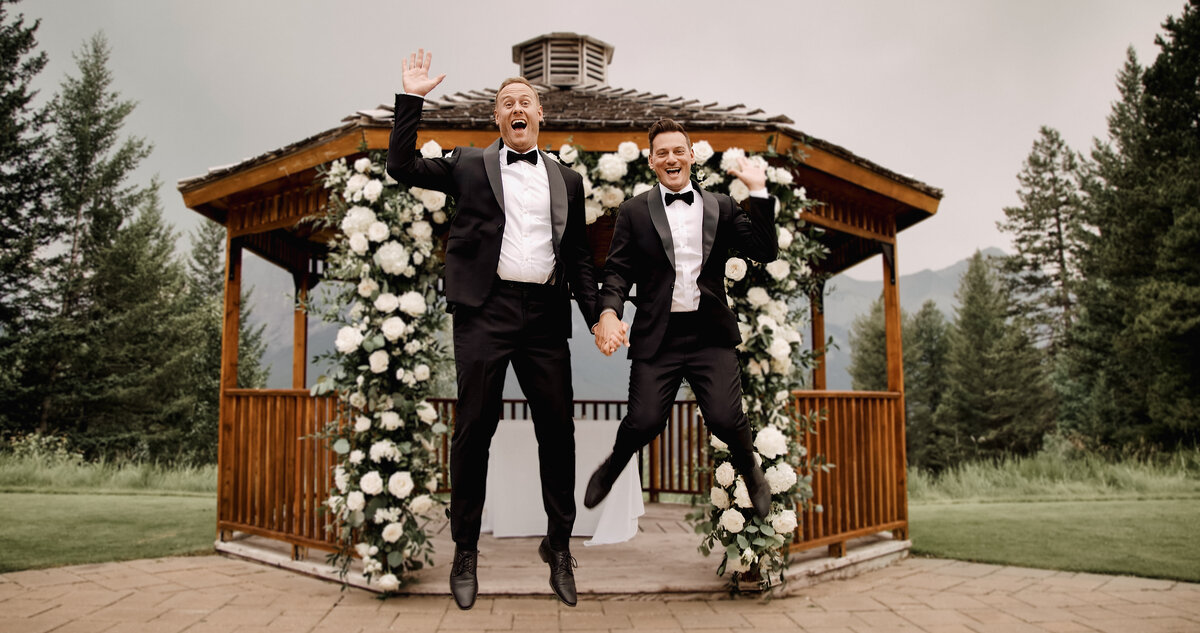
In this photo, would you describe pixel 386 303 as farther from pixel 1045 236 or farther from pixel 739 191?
pixel 1045 236

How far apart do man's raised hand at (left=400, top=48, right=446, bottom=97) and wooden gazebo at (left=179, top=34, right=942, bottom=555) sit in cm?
204

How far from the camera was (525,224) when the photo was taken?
2.80m

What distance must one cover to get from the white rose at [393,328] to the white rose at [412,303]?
0.09 meters

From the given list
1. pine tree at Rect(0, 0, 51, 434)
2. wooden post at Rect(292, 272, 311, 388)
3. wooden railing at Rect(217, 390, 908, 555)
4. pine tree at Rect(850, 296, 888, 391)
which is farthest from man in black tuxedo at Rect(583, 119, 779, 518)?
pine tree at Rect(850, 296, 888, 391)

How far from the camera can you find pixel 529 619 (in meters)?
4.29

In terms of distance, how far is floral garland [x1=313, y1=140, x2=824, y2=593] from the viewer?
4543 millimetres

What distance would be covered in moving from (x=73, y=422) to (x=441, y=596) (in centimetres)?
2409

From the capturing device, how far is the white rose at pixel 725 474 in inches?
179

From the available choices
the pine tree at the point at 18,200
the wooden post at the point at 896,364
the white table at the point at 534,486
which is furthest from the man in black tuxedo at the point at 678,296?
the pine tree at the point at 18,200

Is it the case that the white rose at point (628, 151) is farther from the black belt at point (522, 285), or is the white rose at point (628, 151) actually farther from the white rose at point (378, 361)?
the black belt at point (522, 285)

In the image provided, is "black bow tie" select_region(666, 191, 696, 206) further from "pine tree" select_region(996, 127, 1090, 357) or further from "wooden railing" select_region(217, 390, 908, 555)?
"pine tree" select_region(996, 127, 1090, 357)

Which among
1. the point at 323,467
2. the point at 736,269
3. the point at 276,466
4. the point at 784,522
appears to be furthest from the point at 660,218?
the point at 276,466

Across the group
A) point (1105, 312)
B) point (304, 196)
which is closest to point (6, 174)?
point (304, 196)

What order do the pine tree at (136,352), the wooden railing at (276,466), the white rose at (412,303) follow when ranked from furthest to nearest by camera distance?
the pine tree at (136,352)
the wooden railing at (276,466)
the white rose at (412,303)
